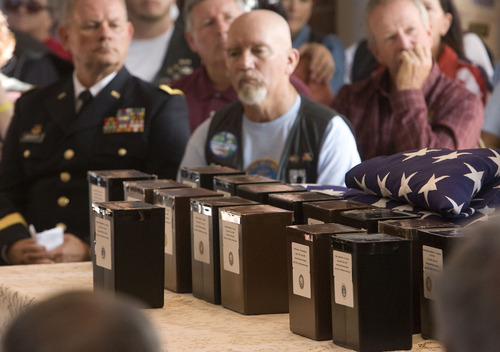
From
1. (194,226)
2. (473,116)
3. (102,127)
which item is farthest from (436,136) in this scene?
(194,226)

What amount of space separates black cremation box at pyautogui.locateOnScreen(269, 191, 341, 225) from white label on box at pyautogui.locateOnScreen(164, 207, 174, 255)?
0.22 metres

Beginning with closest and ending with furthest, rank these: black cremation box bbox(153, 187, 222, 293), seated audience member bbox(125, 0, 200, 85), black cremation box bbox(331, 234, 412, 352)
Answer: black cremation box bbox(331, 234, 412, 352), black cremation box bbox(153, 187, 222, 293), seated audience member bbox(125, 0, 200, 85)

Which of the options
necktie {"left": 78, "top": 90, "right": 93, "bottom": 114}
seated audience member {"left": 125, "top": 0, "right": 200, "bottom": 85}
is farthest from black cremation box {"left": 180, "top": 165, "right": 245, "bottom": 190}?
seated audience member {"left": 125, "top": 0, "right": 200, "bottom": 85}

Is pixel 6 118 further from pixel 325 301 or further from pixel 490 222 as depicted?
pixel 490 222

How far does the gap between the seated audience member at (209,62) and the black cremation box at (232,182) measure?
1.52m

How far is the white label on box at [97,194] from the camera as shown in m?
2.29

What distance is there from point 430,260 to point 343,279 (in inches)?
6.0

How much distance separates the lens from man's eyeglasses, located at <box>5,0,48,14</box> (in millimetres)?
5698

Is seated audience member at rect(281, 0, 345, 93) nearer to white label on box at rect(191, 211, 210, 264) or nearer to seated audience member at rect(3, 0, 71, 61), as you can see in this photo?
seated audience member at rect(3, 0, 71, 61)

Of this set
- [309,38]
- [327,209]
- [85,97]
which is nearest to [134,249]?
[327,209]

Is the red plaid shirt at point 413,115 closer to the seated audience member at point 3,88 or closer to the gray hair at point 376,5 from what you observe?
the gray hair at point 376,5

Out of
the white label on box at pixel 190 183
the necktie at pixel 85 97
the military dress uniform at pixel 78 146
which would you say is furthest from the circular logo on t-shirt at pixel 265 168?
the necktie at pixel 85 97

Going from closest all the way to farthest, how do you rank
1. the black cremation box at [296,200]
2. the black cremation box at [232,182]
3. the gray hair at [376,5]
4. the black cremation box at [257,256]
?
the black cremation box at [257,256] → the black cremation box at [296,200] → the black cremation box at [232,182] → the gray hair at [376,5]

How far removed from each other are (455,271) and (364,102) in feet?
9.08
